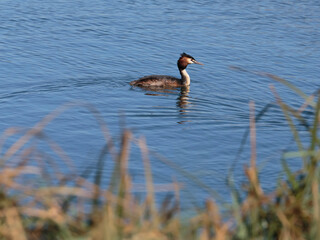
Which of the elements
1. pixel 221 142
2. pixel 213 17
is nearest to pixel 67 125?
pixel 221 142

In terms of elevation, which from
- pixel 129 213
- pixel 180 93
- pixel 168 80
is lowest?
pixel 180 93

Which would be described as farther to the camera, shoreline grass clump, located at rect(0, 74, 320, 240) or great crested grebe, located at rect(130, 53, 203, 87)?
great crested grebe, located at rect(130, 53, 203, 87)

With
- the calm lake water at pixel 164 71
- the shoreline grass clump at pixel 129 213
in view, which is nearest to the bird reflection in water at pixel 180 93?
the calm lake water at pixel 164 71

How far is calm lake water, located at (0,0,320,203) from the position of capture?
10.1 meters

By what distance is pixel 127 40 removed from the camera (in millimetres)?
16844

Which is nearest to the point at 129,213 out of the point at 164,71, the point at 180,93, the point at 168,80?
the point at 180,93

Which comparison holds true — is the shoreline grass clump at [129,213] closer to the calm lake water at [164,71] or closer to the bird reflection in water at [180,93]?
the calm lake water at [164,71]

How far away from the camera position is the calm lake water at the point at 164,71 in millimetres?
10117

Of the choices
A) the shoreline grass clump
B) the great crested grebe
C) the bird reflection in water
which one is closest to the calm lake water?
the bird reflection in water

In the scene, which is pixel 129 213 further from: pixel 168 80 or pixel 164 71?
pixel 164 71

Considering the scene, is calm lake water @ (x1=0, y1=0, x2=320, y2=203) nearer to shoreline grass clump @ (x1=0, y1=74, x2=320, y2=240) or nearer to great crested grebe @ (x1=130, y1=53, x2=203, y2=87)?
great crested grebe @ (x1=130, y1=53, x2=203, y2=87)

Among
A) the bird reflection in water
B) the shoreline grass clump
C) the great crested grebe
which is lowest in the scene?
the bird reflection in water

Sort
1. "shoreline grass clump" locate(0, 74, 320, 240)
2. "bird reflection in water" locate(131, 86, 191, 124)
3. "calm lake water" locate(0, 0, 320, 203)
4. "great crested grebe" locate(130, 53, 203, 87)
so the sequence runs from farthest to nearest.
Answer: "great crested grebe" locate(130, 53, 203, 87)
"bird reflection in water" locate(131, 86, 191, 124)
"calm lake water" locate(0, 0, 320, 203)
"shoreline grass clump" locate(0, 74, 320, 240)

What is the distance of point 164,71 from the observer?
15.5m
